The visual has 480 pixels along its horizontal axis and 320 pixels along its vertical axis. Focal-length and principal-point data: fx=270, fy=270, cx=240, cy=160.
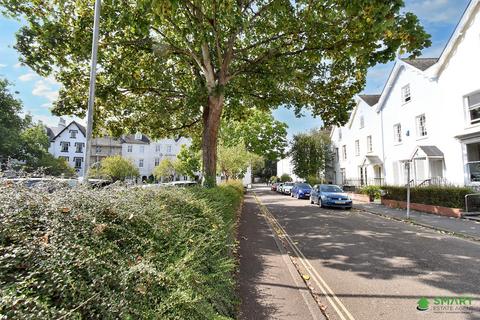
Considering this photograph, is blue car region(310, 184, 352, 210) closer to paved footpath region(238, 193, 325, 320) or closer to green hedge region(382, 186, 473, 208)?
green hedge region(382, 186, 473, 208)

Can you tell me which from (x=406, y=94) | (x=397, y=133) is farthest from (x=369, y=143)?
(x=406, y=94)

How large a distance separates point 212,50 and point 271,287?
9.64 m

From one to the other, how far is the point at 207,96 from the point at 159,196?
717 centimetres

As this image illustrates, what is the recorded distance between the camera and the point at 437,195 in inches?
581

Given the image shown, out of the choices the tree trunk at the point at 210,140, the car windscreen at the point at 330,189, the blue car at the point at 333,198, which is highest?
the tree trunk at the point at 210,140

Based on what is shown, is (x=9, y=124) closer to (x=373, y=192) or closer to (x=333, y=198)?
(x=333, y=198)

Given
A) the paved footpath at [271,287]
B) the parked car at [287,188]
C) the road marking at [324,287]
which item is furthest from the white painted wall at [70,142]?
the road marking at [324,287]

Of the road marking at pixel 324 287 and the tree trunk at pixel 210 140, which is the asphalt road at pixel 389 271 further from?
the tree trunk at pixel 210 140

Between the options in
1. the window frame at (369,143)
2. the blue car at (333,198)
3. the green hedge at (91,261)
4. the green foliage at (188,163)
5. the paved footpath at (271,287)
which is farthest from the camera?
the green foliage at (188,163)

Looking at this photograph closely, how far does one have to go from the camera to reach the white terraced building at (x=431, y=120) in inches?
626

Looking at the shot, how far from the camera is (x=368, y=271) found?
588 cm

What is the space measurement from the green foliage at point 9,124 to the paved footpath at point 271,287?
40.7m

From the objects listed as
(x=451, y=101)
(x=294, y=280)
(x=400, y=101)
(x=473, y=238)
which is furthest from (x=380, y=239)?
(x=400, y=101)

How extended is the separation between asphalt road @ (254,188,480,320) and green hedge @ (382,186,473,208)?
16.1ft
